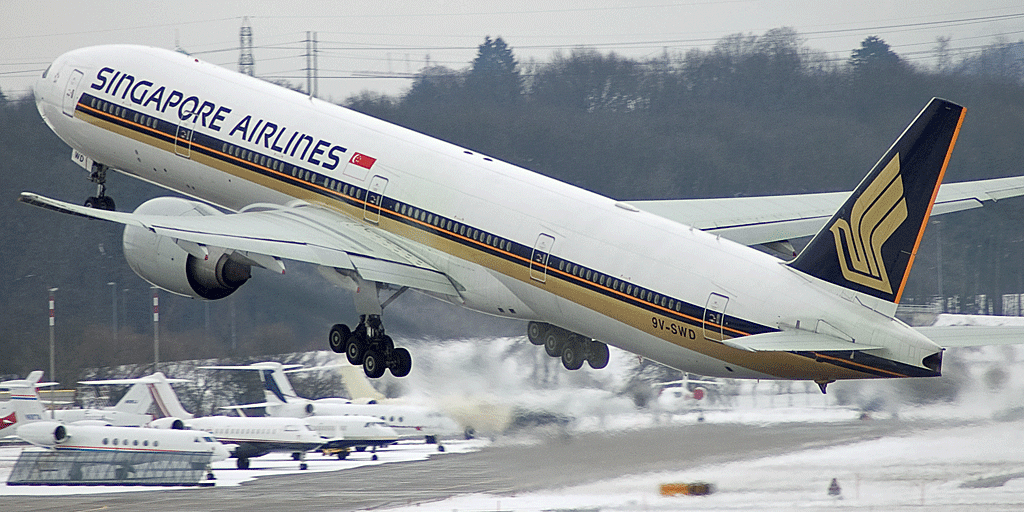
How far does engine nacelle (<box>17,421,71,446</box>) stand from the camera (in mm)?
47188

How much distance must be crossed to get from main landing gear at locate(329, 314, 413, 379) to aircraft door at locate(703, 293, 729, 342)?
7264 millimetres

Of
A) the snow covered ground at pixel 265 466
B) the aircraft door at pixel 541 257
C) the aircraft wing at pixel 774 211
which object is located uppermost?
the aircraft wing at pixel 774 211

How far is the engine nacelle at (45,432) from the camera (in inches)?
1858

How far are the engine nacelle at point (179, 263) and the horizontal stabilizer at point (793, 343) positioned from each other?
439 inches

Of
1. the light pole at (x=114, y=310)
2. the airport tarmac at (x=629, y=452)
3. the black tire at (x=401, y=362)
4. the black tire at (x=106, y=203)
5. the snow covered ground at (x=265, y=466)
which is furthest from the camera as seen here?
the light pole at (x=114, y=310)

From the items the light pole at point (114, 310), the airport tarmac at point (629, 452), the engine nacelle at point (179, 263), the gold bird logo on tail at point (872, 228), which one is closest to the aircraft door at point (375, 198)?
the engine nacelle at point (179, 263)

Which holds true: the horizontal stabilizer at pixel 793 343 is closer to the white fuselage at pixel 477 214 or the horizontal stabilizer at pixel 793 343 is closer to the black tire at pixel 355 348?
the white fuselage at pixel 477 214

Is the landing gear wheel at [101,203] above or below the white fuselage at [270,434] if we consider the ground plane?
above

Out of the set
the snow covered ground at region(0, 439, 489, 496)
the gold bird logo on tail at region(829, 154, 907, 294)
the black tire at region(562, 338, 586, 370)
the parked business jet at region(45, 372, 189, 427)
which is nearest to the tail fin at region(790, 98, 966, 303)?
the gold bird logo on tail at region(829, 154, 907, 294)

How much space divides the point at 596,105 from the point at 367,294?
1225 inches

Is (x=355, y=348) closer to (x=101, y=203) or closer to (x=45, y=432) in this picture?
(x=101, y=203)

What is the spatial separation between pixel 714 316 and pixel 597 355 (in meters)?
6.82

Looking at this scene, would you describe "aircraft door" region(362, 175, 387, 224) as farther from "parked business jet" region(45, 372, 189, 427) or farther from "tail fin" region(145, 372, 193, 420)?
"parked business jet" region(45, 372, 189, 427)

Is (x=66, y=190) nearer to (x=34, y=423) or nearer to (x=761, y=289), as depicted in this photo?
(x=34, y=423)
